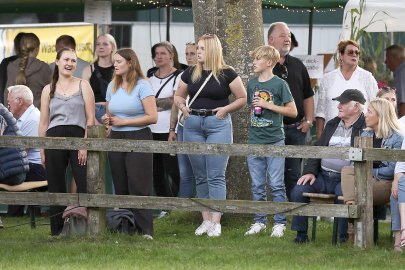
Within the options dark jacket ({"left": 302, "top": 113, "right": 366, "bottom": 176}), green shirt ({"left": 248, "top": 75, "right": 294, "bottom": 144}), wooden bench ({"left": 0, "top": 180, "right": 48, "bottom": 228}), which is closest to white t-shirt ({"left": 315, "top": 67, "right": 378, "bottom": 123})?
green shirt ({"left": 248, "top": 75, "right": 294, "bottom": 144})

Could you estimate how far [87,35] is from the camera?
23.0m

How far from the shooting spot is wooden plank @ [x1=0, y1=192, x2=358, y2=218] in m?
11.6

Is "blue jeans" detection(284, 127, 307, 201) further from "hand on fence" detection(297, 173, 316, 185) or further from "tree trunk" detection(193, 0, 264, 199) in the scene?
"hand on fence" detection(297, 173, 316, 185)

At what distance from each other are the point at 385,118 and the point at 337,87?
6.99 feet

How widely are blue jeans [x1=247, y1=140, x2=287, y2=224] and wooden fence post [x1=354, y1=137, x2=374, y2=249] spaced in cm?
127

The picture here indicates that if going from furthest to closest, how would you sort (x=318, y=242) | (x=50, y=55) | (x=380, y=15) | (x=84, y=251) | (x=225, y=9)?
1. (x=50, y=55)
2. (x=380, y=15)
3. (x=225, y=9)
4. (x=318, y=242)
5. (x=84, y=251)

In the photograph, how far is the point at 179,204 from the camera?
39.1ft

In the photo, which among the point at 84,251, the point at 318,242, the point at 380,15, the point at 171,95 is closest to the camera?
the point at 84,251

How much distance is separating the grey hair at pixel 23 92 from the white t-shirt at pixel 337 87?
11.0 ft

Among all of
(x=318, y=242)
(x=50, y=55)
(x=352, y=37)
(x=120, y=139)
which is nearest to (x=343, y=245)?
(x=318, y=242)

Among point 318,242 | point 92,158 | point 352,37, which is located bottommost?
point 318,242

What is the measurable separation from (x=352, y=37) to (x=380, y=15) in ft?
2.05

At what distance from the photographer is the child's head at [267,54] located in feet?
41.6

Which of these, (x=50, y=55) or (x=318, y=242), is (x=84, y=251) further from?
(x=50, y=55)
